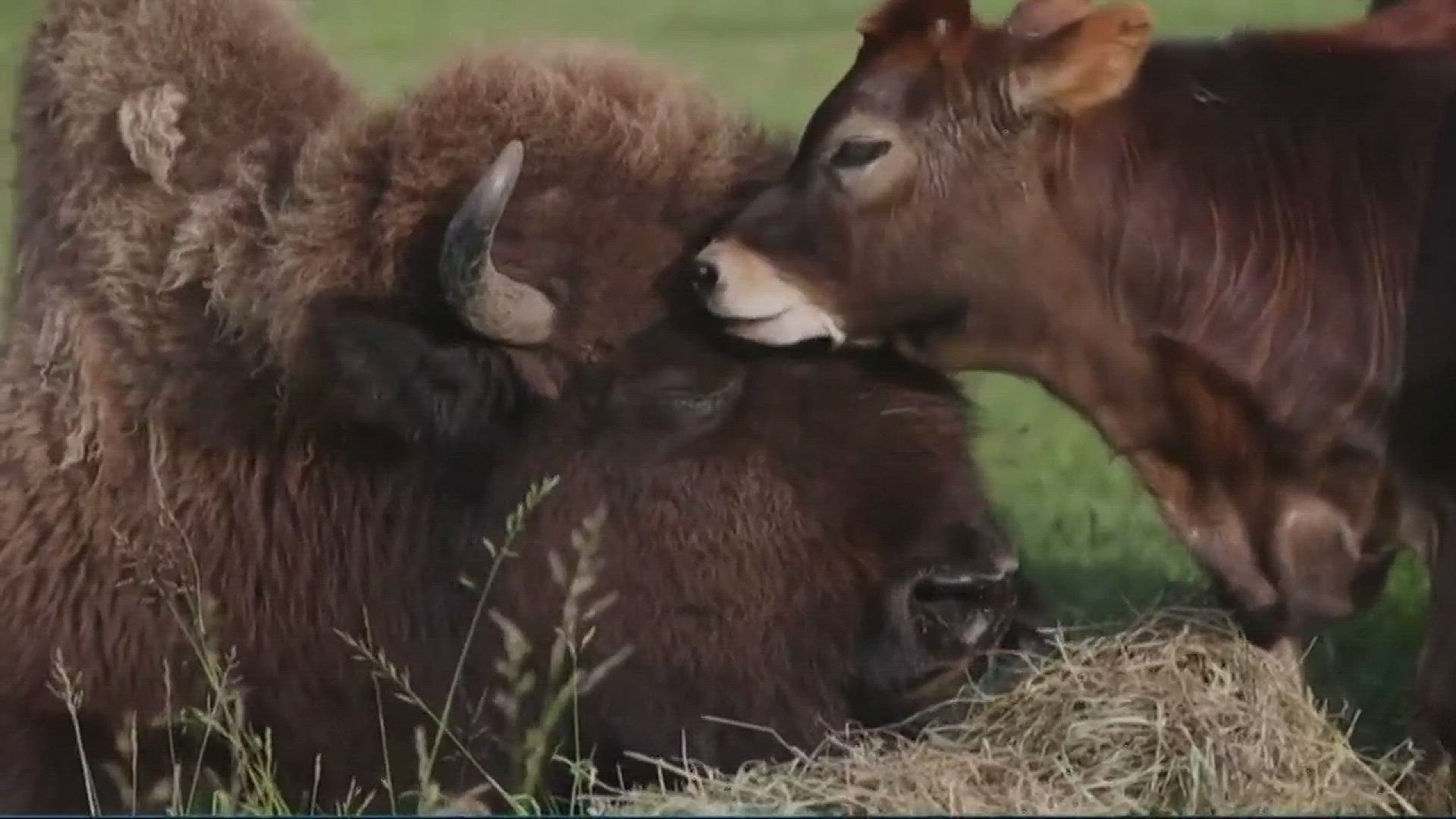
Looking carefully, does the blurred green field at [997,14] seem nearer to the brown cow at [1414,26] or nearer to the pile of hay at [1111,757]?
the pile of hay at [1111,757]

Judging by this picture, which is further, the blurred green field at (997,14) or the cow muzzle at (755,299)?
the blurred green field at (997,14)

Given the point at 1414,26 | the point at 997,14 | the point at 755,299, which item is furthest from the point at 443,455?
the point at 997,14

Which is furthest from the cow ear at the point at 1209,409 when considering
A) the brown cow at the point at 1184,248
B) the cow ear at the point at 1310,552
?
the cow ear at the point at 1310,552

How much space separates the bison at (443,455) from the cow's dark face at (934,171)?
0.60ft

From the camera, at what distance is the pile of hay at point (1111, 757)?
4727mm

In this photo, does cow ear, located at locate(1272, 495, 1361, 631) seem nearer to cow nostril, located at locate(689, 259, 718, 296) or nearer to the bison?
the bison

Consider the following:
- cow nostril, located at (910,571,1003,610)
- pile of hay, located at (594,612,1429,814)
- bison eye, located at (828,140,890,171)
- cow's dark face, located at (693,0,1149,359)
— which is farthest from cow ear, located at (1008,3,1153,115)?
pile of hay, located at (594,612,1429,814)

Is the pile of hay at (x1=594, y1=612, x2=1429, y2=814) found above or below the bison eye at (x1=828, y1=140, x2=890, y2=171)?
below

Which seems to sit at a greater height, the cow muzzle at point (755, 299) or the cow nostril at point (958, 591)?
the cow muzzle at point (755, 299)

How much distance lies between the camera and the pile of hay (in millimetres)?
4727

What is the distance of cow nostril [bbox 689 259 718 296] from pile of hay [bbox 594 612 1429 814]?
3.41ft

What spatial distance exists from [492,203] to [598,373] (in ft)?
1.78

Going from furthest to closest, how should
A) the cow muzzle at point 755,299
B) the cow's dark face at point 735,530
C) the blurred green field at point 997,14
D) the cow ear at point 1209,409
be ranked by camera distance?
1. the blurred green field at point 997,14
2. the cow ear at point 1209,409
3. the cow's dark face at point 735,530
4. the cow muzzle at point 755,299

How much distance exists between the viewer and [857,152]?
5199mm
